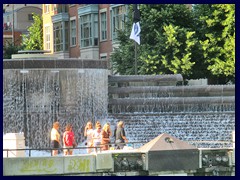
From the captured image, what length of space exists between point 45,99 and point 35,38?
125ft

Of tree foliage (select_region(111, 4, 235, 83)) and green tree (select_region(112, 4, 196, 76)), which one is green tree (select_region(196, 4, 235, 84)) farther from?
green tree (select_region(112, 4, 196, 76))

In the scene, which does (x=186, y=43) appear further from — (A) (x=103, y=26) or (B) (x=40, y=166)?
(B) (x=40, y=166)

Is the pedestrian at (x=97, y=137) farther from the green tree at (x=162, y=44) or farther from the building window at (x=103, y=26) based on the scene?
the building window at (x=103, y=26)

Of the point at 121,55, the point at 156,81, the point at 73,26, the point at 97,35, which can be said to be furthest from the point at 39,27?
the point at 156,81

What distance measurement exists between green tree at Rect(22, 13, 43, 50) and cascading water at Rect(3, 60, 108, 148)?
32182 millimetres

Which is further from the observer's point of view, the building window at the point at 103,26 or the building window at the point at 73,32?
the building window at the point at 73,32

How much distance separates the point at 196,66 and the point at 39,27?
3020 centimetres

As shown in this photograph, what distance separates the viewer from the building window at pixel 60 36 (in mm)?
70812

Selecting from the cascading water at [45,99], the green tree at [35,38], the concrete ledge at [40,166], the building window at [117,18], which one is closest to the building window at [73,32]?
the green tree at [35,38]

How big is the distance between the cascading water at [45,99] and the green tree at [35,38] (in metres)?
32.2

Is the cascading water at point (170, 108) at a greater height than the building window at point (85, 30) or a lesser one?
lesser

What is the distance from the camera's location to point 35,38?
7100cm

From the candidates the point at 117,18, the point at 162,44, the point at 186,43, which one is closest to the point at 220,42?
the point at 186,43

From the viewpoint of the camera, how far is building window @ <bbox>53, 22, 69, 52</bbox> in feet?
232
